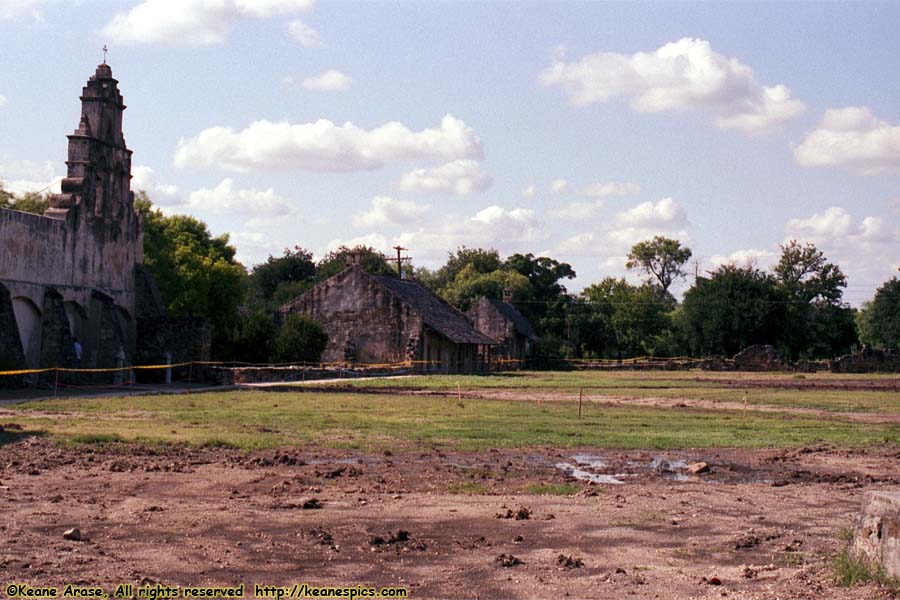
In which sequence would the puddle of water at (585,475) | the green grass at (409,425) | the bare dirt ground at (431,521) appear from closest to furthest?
the bare dirt ground at (431,521) < the puddle of water at (585,475) < the green grass at (409,425)

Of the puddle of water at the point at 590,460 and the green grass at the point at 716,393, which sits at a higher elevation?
the green grass at the point at 716,393

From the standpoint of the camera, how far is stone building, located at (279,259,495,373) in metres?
65.2

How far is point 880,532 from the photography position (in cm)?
898

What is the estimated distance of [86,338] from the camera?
4112 centimetres

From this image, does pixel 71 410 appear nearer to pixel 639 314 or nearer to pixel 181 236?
pixel 181 236

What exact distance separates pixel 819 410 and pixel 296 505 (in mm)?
24082

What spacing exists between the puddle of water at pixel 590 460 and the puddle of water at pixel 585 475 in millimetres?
394

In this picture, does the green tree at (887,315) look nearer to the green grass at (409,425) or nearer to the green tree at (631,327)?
the green tree at (631,327)

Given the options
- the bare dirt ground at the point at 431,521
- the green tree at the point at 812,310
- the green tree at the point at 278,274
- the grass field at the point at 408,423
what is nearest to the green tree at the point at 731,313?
the green tree at the point at 812,310

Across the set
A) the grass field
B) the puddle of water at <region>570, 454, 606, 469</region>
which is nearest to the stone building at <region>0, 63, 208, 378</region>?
the grass field

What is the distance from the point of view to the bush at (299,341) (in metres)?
53.9

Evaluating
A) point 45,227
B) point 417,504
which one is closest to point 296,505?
point 417,504

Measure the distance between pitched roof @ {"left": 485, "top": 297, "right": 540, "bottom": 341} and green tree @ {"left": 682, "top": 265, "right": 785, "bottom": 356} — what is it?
1327 centimetres

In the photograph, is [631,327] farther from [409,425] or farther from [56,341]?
[409,425]
